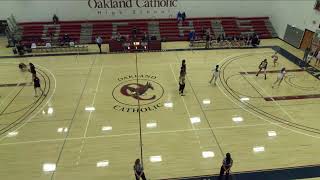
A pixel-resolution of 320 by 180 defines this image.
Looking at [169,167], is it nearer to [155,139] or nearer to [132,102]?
[155,139]

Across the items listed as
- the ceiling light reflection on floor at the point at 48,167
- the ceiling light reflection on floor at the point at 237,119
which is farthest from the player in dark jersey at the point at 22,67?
the ceiling light reflection on floor at the point at 237,119

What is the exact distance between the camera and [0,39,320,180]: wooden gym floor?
10805 mm

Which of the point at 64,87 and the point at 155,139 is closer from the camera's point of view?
the point at 155,139

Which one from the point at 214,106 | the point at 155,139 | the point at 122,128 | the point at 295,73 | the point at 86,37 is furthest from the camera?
the point at 86,37

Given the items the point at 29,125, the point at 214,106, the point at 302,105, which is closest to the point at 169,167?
the point at 214,106

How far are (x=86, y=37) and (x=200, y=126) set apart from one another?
1605 centimetres

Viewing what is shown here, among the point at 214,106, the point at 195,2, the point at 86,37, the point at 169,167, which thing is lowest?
the point at 169,167

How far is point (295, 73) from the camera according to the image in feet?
61.0

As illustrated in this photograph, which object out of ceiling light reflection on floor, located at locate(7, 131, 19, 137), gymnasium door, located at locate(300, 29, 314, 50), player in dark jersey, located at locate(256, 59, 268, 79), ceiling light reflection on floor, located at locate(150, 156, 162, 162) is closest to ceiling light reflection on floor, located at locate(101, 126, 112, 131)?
ceiling light reflection on floor, located at locate(150, 156, 162, 162)

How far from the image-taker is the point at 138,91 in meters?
16.1

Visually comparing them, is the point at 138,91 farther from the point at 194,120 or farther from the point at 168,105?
the point at 194,120

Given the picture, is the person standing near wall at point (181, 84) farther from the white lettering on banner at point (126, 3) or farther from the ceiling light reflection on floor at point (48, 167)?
the white lettering on banner at point (126, 3)

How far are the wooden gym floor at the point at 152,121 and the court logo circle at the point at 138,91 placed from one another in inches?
2.3

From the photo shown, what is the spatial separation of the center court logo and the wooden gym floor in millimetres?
58
